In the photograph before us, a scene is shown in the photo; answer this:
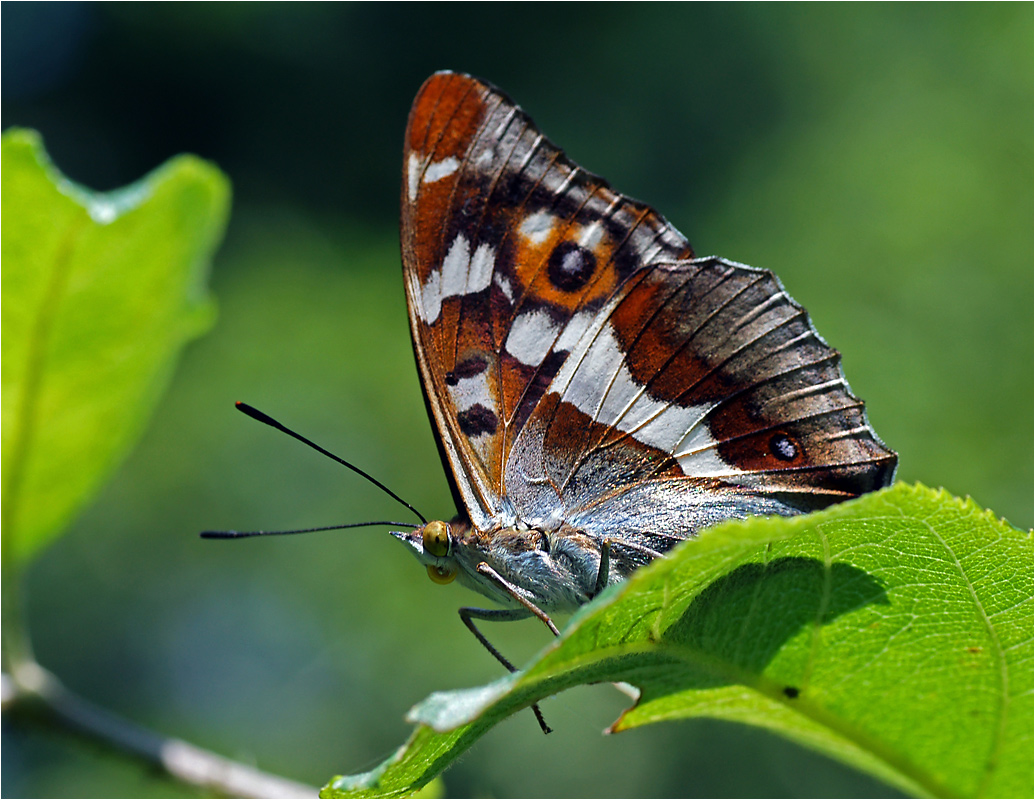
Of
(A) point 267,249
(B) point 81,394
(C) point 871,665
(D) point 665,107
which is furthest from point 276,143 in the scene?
(C) point 871,665

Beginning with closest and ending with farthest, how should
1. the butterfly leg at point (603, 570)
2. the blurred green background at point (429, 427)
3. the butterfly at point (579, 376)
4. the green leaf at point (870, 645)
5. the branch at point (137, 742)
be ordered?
the green leaf at point (870, 645), the branch at point (137, 742), the butterfly leg at point (603, 570), the butterfly at point (579, 376), the blurred green background at point (429, 427)

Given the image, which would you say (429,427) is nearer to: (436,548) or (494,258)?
(494,258)

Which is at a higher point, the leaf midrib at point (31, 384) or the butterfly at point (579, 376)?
the butterfly at point (579, 376)

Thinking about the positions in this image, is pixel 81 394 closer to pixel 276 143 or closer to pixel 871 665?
pixel 871 665

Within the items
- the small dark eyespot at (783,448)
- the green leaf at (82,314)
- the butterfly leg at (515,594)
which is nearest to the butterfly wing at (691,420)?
the small dark eyespot at (783,448)

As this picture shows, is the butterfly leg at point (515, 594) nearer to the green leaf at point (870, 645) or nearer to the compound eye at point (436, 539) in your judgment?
the compound eye at point (436, 539)

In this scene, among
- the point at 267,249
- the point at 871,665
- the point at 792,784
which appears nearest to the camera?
the point at 871,665
